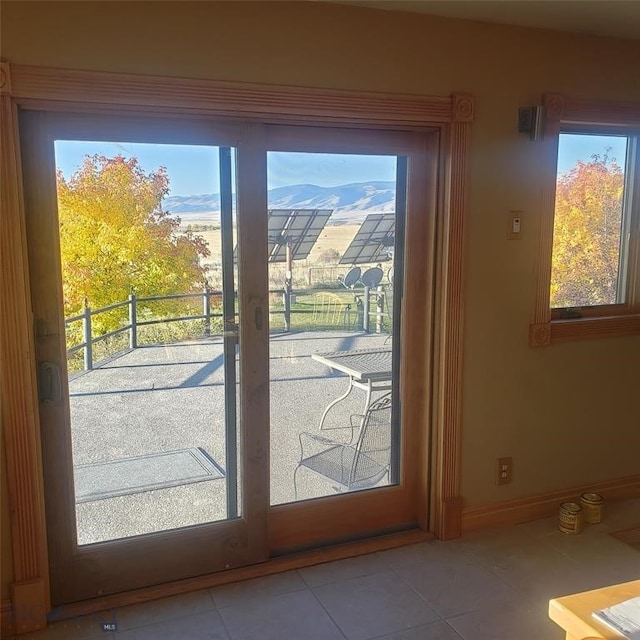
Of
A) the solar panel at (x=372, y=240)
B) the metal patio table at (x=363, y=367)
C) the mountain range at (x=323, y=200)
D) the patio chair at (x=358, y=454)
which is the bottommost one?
the patio chair at (x=358, y=454)

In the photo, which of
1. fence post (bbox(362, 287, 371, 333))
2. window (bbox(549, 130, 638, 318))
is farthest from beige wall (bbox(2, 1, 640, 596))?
fence post (bbox(362, 287, 371, 333))

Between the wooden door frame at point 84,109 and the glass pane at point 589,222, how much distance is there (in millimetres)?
632

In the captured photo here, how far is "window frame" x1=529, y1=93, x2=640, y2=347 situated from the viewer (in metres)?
2.96

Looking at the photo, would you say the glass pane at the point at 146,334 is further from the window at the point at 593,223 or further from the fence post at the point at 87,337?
the window at the point at 593,223

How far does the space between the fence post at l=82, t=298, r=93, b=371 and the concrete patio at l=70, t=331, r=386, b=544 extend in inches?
1.4

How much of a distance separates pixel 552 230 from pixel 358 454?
1.37 metres

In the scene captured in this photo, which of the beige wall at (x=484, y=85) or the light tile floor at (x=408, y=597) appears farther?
the light tile floor at (x=408, y=597)

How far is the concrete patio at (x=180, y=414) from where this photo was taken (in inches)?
98.4

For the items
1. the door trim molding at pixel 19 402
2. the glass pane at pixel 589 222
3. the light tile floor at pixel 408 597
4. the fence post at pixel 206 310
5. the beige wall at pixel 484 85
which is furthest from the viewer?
the glass pane at pixel 589 222

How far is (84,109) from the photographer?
7.36 ft

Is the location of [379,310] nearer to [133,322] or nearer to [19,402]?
[133,322]

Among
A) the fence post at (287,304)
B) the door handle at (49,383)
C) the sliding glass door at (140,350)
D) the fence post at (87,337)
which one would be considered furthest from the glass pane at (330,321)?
the door handle at (49,383)

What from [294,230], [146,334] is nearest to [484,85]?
[294,230]

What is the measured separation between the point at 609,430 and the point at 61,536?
2639 millimetres
